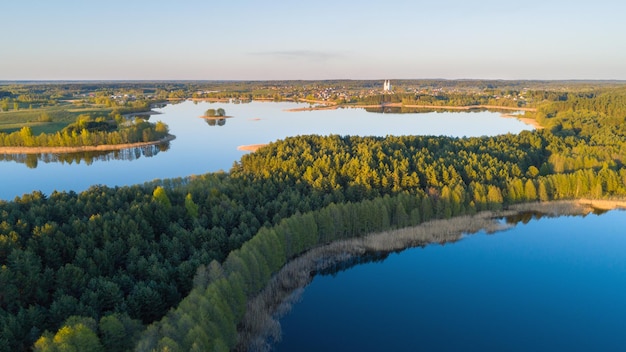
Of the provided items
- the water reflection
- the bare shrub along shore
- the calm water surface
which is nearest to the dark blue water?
the bare shrub along shore

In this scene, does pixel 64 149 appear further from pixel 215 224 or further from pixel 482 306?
pixel 482 306

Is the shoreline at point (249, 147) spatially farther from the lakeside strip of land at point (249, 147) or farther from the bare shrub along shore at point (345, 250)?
the bare shrub along shore at point (345, 250)

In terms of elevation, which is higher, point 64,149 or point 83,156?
point 64,149

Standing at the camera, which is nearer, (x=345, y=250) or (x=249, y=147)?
(x=345, y=250)

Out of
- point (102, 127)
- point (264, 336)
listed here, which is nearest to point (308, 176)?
point (264, 336)

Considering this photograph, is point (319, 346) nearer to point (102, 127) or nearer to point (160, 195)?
point (160, 195)

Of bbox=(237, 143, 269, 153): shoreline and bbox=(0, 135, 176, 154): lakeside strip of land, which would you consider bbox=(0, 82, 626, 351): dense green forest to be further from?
bbox=(0, 135, 176, 154): lakeside strip of land

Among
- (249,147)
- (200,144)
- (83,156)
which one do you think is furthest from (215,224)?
(200,144)
